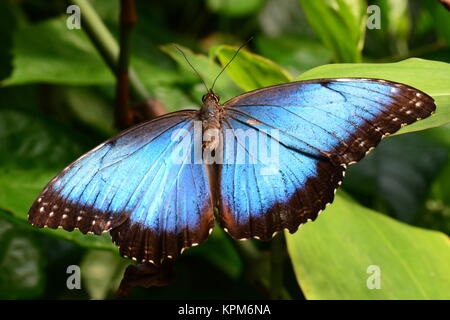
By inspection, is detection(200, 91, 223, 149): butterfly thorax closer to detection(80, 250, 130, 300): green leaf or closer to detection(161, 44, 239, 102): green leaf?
detection(161, 44, 239, 102): green leaf

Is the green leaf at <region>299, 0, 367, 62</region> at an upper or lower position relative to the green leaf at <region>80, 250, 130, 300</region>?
upper

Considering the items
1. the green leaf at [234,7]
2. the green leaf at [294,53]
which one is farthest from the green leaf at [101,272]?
the green leaf at [234,7]

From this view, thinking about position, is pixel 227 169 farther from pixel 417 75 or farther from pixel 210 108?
pixel 417 75

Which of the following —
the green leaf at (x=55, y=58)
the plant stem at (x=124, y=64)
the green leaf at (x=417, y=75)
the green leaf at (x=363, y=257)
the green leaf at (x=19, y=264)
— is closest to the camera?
the green leaf at (x=417, y=75)

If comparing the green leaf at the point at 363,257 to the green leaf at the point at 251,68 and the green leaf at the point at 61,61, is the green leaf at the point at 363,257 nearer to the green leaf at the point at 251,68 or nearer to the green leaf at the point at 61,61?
the green leaf at the point at 251,68

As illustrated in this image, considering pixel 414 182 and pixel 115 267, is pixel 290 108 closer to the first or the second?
pixel 414 182

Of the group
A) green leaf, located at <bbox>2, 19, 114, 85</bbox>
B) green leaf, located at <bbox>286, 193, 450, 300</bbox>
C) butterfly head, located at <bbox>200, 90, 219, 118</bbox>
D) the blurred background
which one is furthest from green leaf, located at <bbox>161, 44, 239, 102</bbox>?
green leaf, located at <bbox>286, 193, 450, 300</bbox>
